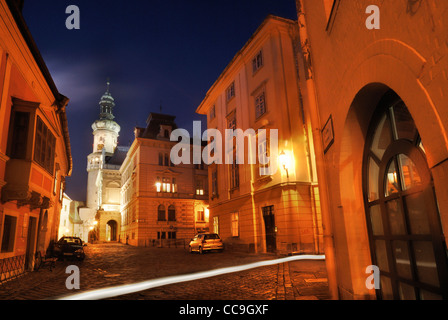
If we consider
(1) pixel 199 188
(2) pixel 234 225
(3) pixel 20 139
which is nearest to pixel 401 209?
(3) pixel 20 139

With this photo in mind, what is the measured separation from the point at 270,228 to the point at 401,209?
16.8m

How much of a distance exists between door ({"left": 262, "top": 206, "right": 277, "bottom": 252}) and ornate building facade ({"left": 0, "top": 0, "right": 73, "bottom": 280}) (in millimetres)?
13372

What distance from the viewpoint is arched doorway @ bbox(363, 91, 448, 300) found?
3264 mm

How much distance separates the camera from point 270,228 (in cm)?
2014

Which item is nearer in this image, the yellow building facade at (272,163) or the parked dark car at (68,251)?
the yellow building facade at (272,163)

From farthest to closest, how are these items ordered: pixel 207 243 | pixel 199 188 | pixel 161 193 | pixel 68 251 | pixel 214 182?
pixel 199 188 → pixel 161 193 → pixel 214 182 → pixel 207 243 → pixel 68 251

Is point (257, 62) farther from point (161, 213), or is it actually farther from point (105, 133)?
point (105, 133)

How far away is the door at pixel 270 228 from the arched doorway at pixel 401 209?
15.0m

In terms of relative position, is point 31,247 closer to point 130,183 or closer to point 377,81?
point 377,81

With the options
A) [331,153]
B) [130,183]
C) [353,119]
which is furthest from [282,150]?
[130,183]

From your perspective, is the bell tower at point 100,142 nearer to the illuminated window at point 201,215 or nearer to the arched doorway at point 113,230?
the arched doorway at point 113,230

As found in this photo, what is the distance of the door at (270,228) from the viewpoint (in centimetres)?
1970

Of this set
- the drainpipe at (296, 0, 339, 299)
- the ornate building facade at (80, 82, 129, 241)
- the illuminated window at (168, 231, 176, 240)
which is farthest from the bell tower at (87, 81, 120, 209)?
the drainpipe at (296, 0, 339, 299)

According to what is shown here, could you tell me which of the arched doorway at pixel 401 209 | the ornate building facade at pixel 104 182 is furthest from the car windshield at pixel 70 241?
the ornate building facade at pixel 104 182
